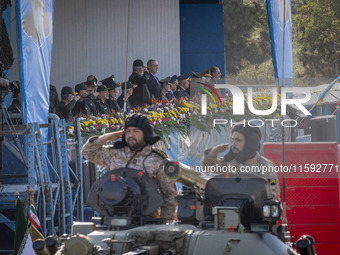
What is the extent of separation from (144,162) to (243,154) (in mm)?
849

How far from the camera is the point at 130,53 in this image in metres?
20.4

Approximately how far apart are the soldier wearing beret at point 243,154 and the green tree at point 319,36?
82.0ft

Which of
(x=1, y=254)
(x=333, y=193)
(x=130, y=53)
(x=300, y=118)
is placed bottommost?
(x=1, y=254)

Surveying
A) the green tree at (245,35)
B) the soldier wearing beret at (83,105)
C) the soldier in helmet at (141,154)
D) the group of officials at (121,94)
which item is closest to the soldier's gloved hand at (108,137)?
the soldier in helmet at (141,154)

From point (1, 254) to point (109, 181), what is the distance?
417cm

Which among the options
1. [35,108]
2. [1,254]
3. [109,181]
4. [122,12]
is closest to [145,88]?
[122,12]

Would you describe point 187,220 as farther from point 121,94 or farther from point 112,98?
point 121,94

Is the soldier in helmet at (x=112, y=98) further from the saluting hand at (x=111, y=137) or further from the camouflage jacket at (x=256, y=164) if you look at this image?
the camouflage jacket at (x=256, y=164)

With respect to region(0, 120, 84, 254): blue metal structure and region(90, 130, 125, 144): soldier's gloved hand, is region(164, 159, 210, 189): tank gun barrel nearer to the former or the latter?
region(90, 130, 125, 144): soldier's gloved hand

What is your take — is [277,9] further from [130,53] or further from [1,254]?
[1,254]

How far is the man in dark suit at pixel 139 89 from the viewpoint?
1623 cm

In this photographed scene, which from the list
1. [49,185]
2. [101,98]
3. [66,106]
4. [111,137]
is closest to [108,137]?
[111,137]

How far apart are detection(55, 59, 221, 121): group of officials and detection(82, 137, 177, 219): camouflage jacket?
5146 mm

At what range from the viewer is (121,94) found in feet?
53.7
